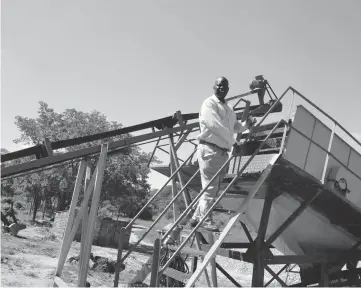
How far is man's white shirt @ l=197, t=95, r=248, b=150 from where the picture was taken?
4586 millimetres

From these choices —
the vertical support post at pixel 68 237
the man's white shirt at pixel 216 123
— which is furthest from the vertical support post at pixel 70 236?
the man's white shirt at pixel 216 123

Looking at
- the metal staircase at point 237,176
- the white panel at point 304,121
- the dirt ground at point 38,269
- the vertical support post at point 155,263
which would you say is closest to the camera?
the vertical support post at point 155,263

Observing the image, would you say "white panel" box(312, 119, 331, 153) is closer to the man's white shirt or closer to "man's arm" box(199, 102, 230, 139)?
the man's white shirt

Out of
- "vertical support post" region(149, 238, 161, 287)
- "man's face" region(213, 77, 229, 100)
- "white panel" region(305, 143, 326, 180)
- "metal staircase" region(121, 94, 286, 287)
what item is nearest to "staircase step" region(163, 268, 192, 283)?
"metal staircase" region(121, 94, 286, 287)

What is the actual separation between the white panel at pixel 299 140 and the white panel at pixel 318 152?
0.35 feet

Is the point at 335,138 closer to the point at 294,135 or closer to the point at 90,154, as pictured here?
the point at 294,135

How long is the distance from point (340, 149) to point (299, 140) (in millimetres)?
1038

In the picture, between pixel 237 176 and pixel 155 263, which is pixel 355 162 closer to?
pixel 237 176

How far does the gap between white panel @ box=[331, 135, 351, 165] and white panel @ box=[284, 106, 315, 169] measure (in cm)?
60

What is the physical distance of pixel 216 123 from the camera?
4578mm

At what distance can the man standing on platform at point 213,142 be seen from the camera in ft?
14.9

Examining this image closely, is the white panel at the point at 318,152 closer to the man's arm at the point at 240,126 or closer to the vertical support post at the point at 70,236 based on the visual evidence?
the man's arm at the point at 240,126

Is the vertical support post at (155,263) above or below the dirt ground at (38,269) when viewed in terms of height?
above

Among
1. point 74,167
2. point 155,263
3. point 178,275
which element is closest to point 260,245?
point 178,275
